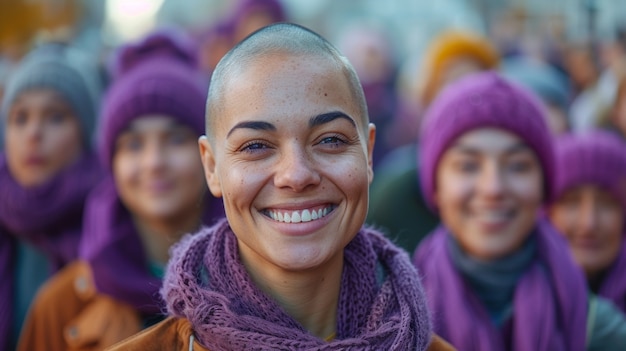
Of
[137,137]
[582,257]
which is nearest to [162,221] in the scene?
[137,137]

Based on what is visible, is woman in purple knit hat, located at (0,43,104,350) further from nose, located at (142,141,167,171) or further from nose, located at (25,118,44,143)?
nose, located at (142,141,167,171)

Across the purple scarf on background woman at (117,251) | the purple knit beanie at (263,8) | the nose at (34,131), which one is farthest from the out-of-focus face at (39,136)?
the purple knit beanie at (263,8)

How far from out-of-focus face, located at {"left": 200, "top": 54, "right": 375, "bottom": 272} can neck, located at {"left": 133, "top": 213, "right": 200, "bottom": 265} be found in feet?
5.32

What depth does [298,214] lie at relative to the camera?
2209 millimetres

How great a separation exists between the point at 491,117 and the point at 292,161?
153 cm

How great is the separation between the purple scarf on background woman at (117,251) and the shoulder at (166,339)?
942 mm

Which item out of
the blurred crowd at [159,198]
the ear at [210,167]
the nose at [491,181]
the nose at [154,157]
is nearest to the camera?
the ear at [210,167]

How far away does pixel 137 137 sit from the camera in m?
3.83

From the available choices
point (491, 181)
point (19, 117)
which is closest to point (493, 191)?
point (491, 181)

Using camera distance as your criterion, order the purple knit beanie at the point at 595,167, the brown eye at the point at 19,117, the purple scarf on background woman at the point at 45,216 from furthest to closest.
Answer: the brown eye at the point at 19,117, the purple scarf on background woman at the point at 45,216, the purple knit beanie at the point at 595,167

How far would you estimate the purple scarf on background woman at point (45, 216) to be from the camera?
4.21 m

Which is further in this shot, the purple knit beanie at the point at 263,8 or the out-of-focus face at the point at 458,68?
the purple knit beanie at the point at 263,8

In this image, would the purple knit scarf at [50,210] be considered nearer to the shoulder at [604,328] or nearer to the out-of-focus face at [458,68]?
the shoulder at [604,328]

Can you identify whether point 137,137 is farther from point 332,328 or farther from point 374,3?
point 374,3
